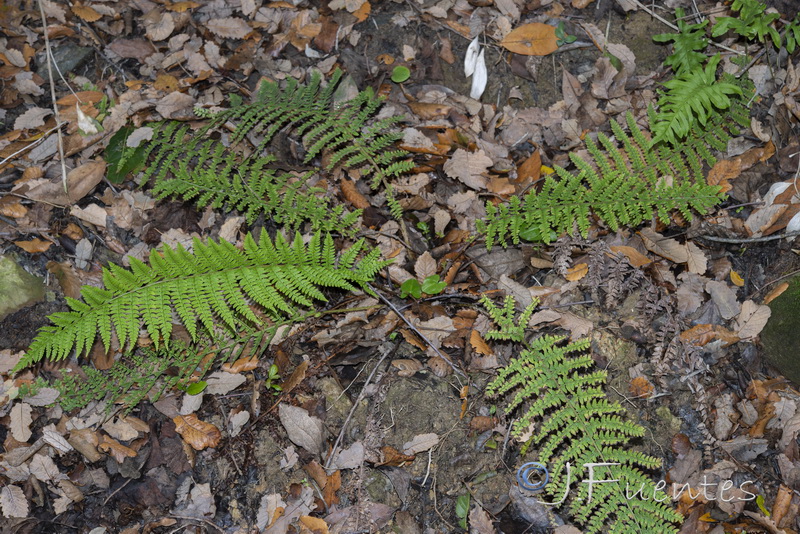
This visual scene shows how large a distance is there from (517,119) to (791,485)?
307cm

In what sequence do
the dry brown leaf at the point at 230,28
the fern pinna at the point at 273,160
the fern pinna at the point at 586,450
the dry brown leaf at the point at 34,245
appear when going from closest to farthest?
the fern pinna at the point at 586,450, the fern pinna at the point at 273,160, the dry brown leaf at the point at 34,245, the dry brown leaf at the point at 230,28

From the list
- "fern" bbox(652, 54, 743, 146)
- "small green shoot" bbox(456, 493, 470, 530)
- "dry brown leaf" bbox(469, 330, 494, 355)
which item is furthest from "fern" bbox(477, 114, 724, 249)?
"small green shoot" bbox(456, 493, 470, 530)

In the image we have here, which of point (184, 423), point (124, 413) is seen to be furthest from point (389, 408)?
point (124, 413)

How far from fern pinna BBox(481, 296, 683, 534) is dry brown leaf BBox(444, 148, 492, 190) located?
49.7 inches

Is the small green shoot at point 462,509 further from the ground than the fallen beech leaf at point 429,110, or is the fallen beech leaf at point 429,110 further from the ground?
the fallen beech leaf at point 429,110

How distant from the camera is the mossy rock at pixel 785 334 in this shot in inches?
140

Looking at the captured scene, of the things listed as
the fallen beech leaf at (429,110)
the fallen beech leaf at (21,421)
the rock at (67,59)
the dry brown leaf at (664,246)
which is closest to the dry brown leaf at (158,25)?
the rock at (67,59)

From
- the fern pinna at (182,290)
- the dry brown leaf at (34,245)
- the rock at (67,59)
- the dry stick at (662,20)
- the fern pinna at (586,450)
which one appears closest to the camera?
the fern pinna at (586,450)

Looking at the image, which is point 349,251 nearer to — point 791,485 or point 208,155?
point 208,155

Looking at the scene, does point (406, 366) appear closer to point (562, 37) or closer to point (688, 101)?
point (688, 101)

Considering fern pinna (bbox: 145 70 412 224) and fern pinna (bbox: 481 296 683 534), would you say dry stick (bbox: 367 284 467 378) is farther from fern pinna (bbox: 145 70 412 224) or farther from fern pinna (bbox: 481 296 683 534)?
fern pinna (bbox: 145 70 412 224)

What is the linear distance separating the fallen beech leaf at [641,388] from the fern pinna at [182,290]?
6.11ft

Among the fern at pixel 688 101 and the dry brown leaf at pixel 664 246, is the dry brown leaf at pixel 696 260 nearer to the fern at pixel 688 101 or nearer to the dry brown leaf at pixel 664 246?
the dry brown leaf at pixel 664 246

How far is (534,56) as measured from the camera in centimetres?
482
